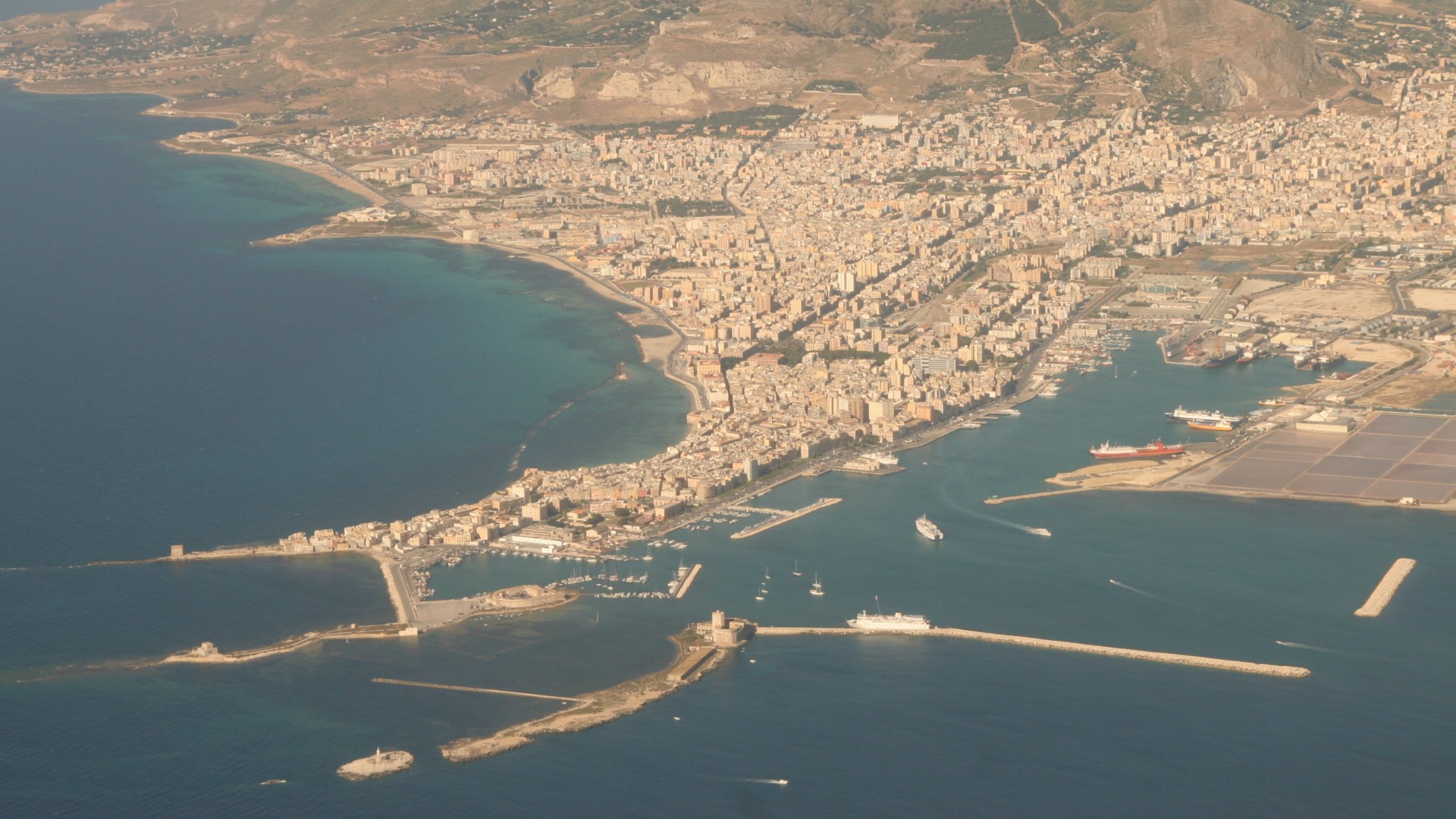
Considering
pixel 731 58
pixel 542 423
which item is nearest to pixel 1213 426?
pixel 542 423

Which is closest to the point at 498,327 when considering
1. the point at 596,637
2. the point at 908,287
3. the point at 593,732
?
the point at 908,287

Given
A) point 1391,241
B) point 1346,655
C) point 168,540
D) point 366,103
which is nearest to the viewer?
point 1346,655

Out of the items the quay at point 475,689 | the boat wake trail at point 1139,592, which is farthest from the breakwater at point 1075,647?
the quay at point 475,689

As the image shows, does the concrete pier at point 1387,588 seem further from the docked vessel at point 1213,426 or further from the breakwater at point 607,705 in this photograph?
the breakwater at point 607,705

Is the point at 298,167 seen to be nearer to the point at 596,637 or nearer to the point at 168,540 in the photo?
the point at 168,540

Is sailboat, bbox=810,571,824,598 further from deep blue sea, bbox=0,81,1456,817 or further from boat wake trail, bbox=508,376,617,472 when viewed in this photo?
boat wake trail, bbox=508,376,617,472

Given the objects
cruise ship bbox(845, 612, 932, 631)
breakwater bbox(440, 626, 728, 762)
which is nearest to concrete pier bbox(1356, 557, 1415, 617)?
cruise ship bbox(845, 612, 932, 631)

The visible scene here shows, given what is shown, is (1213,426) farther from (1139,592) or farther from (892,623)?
(892,623)
